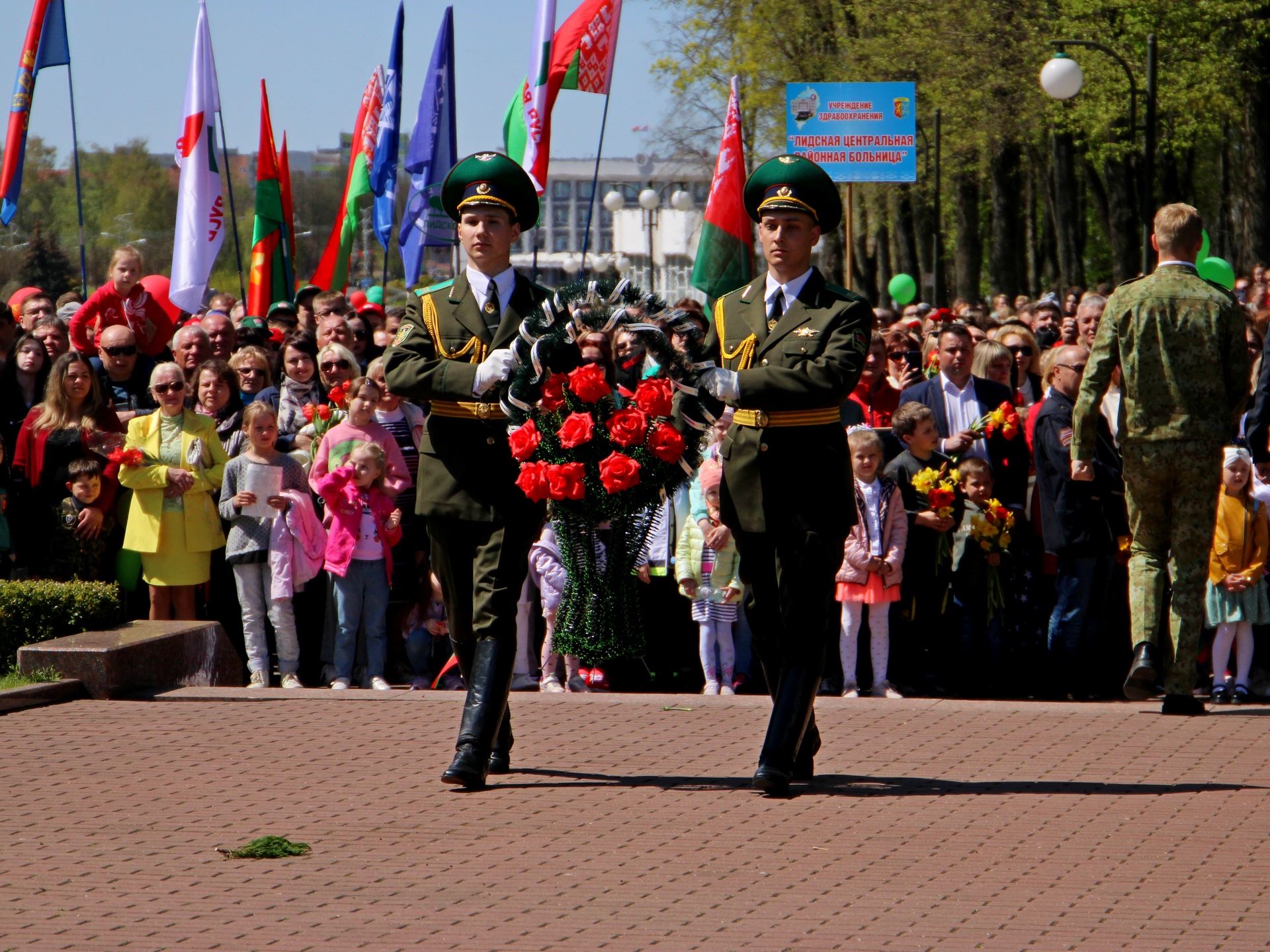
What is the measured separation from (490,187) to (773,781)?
2342mm

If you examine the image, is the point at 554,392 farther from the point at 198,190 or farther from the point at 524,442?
the point at 198,190

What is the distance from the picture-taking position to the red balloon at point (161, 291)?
12.8 metres

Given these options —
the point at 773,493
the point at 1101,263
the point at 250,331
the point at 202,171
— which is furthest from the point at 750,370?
the point at 1101,263

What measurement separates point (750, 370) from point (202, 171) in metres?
9.07

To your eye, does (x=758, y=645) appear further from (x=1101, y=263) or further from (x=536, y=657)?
(x=1101, y=263)

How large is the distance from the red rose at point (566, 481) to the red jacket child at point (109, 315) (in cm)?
669

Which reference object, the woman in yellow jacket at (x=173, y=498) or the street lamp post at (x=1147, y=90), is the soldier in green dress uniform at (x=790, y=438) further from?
the street lamp post at (x=1147, y=90)

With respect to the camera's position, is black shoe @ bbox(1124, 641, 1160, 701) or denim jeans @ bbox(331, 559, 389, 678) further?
denim jeans @ bbox(331, 559, 389, 678)

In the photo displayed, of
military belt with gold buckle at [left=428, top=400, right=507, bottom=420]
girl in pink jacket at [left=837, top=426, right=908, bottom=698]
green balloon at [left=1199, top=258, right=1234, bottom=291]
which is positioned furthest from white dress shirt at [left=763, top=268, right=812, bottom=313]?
green balloon at [left=1199, top=258, right=1234, bottom=291]

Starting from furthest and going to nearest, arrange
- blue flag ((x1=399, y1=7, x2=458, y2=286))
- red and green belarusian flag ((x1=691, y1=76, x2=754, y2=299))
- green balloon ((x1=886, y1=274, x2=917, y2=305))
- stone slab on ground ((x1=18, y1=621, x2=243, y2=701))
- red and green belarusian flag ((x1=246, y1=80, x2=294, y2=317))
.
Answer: green balloon ((x1=886, y1=274, x2=917, y2=305)) → red and green belarusian flag ((x1=246, y1=80, x2=294, y2=317)) → blue flag ((x1=399, y1=7, x2=458, y2=286)) → red and green belarusian flag ((x1=691, y1=76, x2=754, y2=299)) → stone slab on ground ((x1=18, y1=621, x2=243, y2=701))

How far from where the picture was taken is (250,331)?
39.9 feet

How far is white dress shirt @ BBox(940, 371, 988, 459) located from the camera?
1024 cm

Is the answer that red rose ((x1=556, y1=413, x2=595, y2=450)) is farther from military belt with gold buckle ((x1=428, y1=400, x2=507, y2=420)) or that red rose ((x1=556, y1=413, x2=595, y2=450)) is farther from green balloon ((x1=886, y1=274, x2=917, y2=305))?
green balloon ((x1=886, y1=274, x2=917, y2=305))

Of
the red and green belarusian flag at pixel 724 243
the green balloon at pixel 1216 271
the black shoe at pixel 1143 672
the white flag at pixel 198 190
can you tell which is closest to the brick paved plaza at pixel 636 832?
the black shoe at pixel 1143 672
